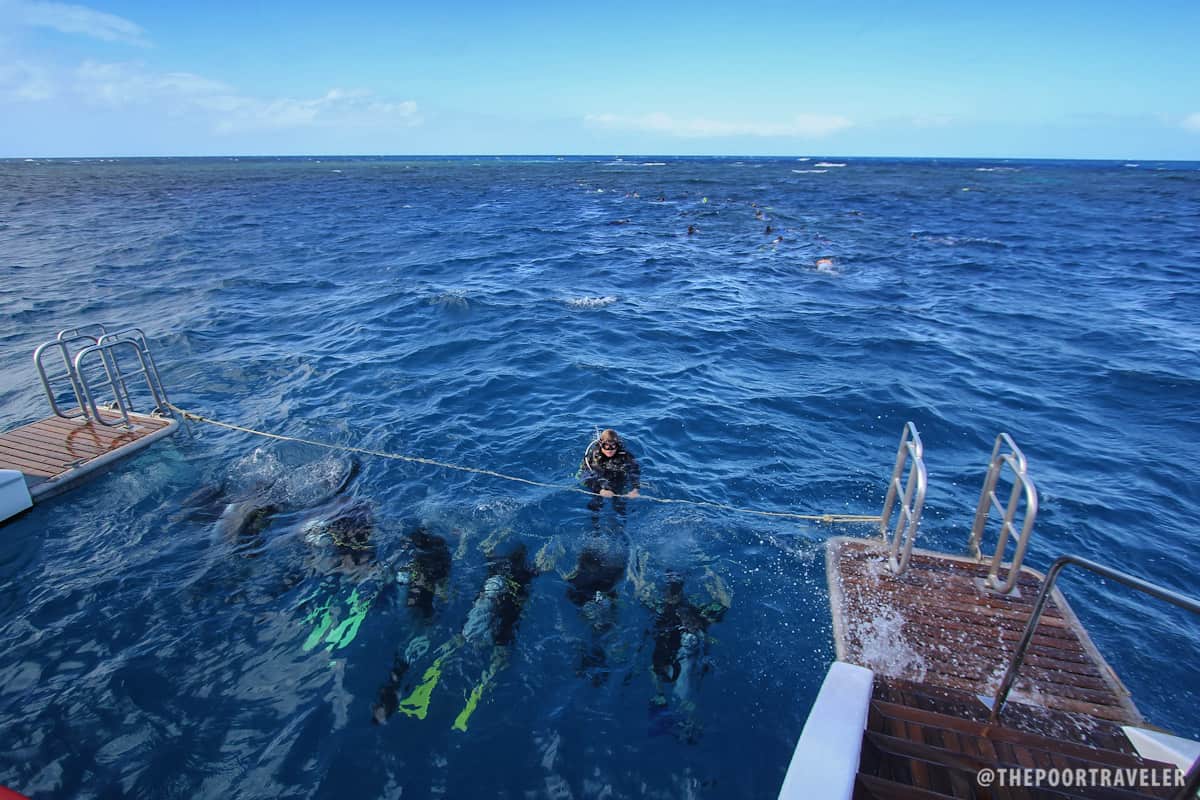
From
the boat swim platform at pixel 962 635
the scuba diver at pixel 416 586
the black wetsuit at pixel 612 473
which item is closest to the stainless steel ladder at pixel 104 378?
the scuba diver at pixel 416 586

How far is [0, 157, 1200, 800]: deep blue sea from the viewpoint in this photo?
621 centimetres

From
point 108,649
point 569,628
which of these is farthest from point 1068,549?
point 108,649

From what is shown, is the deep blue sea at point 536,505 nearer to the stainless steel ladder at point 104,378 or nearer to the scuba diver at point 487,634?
the scuba diver at point 487,634

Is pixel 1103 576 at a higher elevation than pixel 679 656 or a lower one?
higher

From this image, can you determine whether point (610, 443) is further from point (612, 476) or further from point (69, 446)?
point (69, 446)

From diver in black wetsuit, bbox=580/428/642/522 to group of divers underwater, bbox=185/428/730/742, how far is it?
20 millimetres

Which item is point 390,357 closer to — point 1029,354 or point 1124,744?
point 1124,744

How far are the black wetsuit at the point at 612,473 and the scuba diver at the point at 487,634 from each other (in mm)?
1931

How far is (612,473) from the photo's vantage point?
10258 millimetres

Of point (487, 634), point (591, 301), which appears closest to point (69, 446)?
point (487, 634)

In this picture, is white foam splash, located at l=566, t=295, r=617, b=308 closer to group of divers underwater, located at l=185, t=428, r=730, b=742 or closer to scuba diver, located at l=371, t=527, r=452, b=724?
group of divers underwater, located at l=185, t=428, r=730, b=742

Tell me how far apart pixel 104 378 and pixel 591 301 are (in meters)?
15.7

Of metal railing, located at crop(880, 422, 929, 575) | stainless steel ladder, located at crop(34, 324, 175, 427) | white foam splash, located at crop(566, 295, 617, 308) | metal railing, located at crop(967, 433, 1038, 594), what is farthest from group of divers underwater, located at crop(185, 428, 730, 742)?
white foam splash, located at crop(566, 295, 617, 308)

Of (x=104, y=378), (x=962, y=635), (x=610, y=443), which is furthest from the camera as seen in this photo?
(x=104, y=378)
